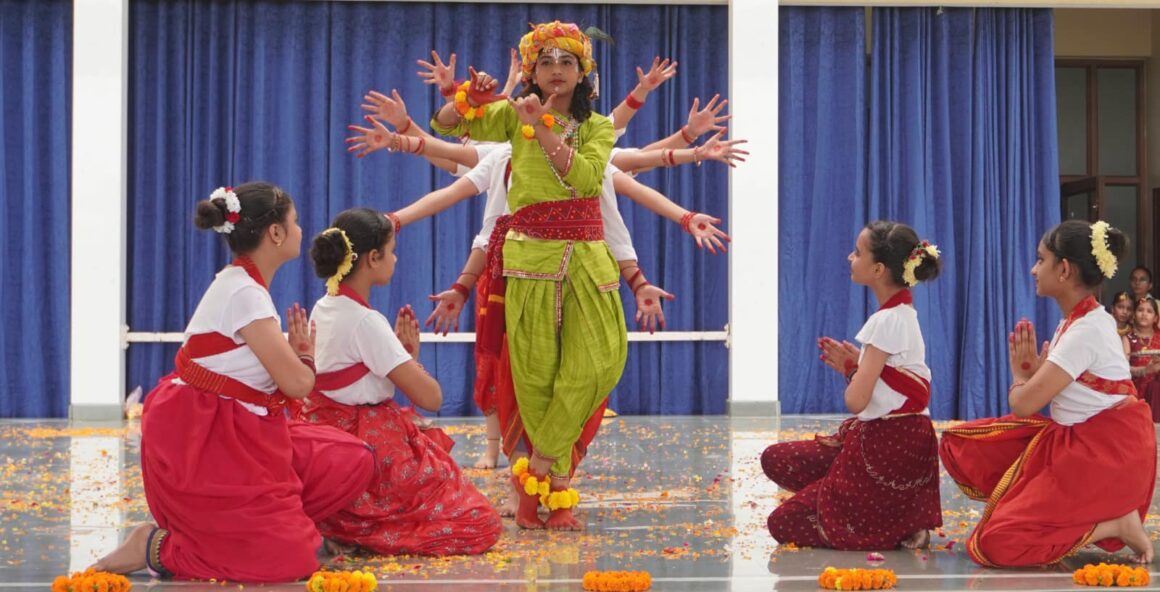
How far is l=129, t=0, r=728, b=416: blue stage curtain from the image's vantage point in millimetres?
8164

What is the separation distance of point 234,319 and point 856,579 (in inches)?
65.9

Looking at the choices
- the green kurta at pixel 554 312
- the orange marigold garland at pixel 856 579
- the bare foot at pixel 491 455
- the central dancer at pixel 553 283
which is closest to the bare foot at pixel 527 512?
the central dancer at pixel 553 283

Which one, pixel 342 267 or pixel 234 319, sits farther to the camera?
pixel 342 267

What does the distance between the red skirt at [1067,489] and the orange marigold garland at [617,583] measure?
38.6 inches

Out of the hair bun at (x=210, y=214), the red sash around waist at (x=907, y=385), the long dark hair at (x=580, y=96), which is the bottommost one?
the red sash around waist at (x=907, y=385)

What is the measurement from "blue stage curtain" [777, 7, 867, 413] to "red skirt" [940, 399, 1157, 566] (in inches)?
192

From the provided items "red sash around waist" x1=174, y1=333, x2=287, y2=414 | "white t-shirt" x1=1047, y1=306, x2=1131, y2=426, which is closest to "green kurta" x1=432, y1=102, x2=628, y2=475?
"red sash around waist" x1=174, y1=333, x2=287, y2=414

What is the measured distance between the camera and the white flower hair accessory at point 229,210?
3.22m

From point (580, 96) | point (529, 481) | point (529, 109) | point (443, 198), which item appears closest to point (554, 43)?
point (580, 96)

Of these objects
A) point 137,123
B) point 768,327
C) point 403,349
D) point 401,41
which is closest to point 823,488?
point 403,349

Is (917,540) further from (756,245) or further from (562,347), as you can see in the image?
(756,245)

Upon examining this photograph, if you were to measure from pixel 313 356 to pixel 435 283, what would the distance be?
4.99 metres

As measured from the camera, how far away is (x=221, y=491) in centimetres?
308

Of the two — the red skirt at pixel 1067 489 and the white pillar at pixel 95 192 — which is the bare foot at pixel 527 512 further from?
the white pillar at pixel 95 192
